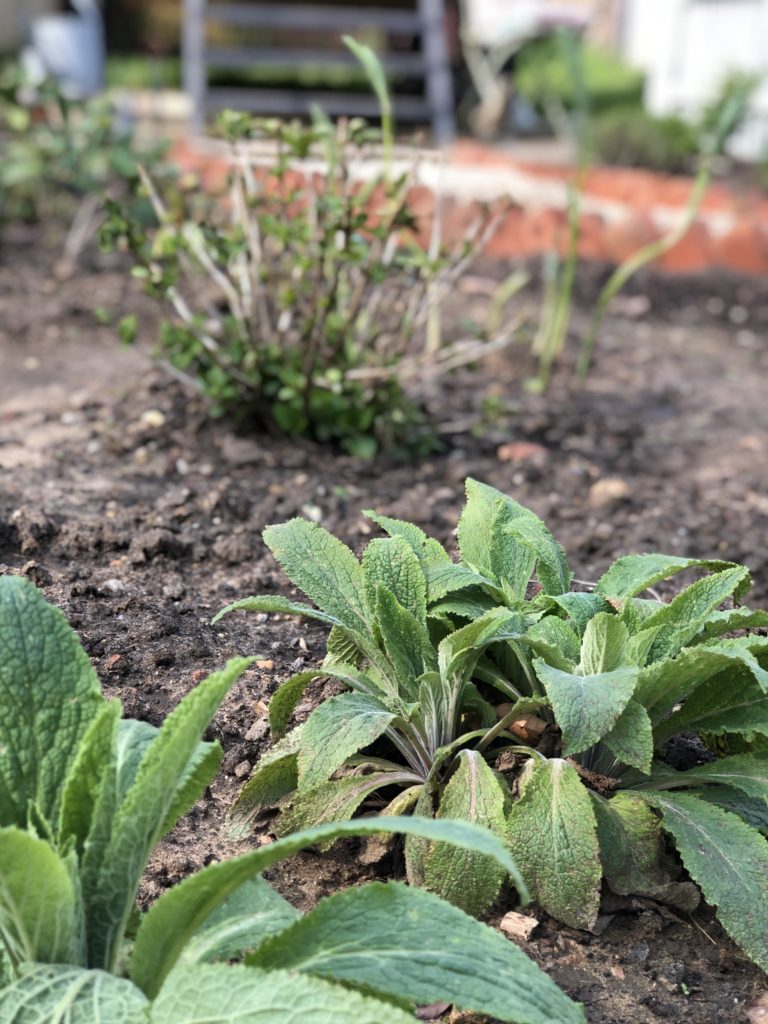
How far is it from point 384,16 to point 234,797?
27.1ft

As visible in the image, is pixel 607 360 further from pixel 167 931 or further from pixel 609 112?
pixel 609 112

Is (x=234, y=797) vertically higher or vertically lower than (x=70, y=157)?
lower

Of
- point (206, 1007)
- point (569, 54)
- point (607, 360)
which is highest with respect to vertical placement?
point (569, 54)

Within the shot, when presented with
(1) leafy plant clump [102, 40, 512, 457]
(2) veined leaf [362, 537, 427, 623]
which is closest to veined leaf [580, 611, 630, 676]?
(2) veined leaf [362, 537, 427, 623]

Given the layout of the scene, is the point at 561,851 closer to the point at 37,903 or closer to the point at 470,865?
the point at 470,865

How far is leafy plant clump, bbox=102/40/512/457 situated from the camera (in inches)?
122

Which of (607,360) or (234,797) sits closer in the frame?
(234,797)

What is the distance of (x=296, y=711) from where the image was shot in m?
2.14

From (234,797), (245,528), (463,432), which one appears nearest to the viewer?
(234,797)

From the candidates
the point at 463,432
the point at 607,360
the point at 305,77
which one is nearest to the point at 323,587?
the point at 463,432

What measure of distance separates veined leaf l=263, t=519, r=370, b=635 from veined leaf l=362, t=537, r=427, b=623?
0.16ft

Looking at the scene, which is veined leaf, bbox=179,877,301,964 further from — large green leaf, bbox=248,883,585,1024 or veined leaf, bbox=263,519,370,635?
veined leaf, bbox=263,519,370,635

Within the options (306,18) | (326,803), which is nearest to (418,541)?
(326,803)

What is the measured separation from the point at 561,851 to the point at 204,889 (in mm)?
610
